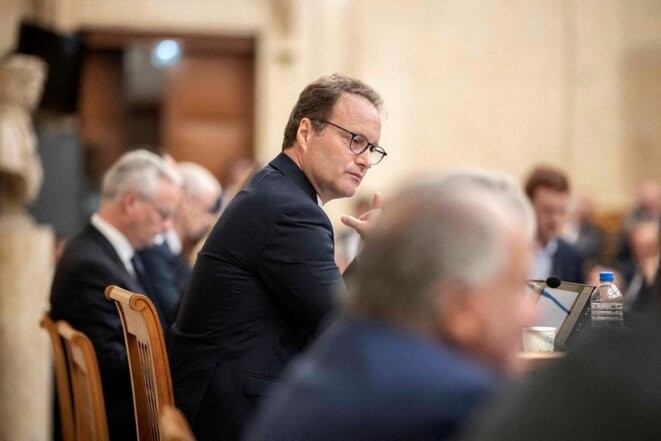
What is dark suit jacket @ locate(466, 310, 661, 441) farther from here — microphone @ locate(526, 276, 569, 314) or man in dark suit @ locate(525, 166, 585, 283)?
man in dark suit @ locate(525, 166, 585, 283)

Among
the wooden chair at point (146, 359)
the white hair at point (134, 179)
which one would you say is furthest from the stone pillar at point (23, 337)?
the wooden chair at point (146, 359)

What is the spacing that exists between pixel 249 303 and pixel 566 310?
93cm

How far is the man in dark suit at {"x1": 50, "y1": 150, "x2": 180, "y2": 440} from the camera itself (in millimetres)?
3717

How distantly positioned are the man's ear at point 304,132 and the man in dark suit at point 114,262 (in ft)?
3.37

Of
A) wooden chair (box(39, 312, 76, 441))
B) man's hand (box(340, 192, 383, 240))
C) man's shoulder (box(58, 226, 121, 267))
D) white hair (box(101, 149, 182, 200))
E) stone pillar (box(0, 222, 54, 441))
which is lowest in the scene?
stone pillar (box(0, 222, 54, 441))

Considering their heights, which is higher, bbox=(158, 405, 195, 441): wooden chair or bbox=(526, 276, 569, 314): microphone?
bbox=(158, 405, 195, 441): wooden chair

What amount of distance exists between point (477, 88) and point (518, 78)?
44cm

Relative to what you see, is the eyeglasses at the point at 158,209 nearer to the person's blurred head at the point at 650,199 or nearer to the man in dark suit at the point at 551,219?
the man in dark suit at the point at 551,219

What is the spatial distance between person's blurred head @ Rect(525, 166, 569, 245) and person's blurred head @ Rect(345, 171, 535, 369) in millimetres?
4255

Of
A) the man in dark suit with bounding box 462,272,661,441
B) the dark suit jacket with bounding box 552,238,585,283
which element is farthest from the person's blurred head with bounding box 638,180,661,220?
the man in dark suit with bounding box 462,272,661,441

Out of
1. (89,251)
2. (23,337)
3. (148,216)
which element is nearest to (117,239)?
(148,216)

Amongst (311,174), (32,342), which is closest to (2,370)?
(32,342)

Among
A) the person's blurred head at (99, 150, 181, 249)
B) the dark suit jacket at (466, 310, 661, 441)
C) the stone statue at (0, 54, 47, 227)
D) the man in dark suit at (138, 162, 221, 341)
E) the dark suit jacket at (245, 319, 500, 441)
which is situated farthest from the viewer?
the stone statue at (0, 54, 47, 227)

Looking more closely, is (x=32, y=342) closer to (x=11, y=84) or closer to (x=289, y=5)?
(x=11, y=84)
